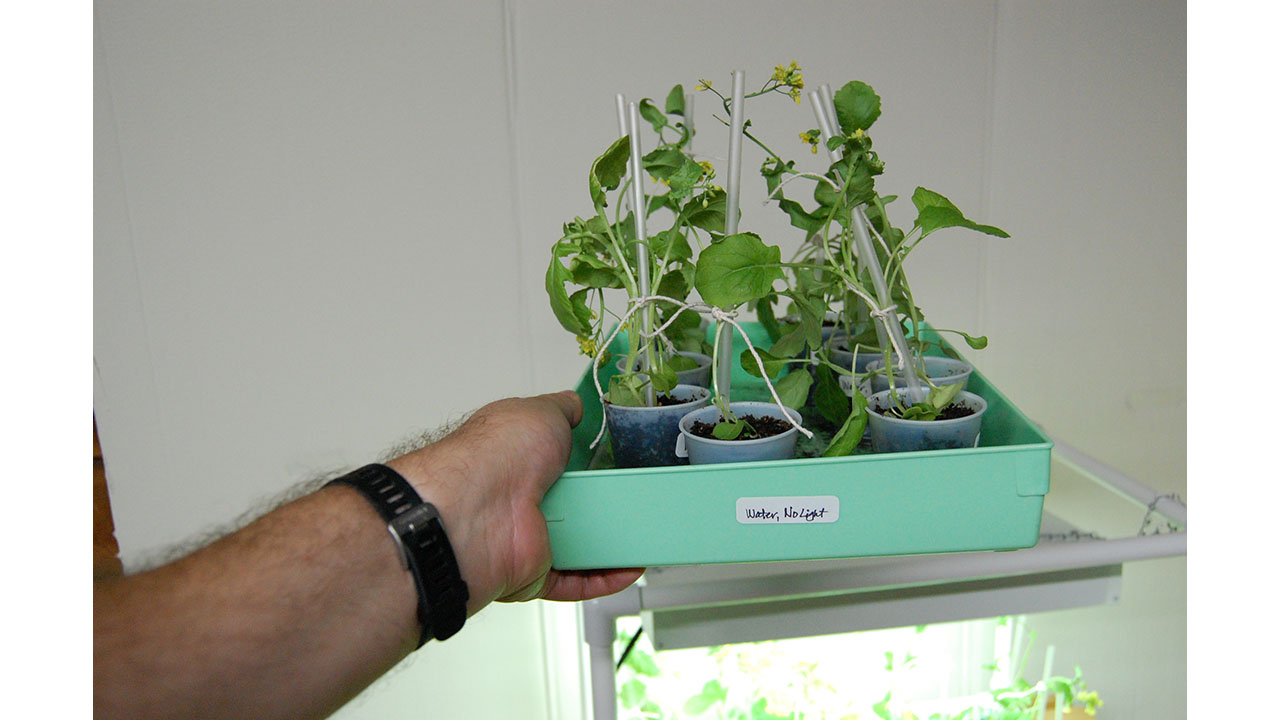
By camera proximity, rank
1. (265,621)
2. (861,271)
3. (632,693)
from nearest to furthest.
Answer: (265,621) < (861,271) < (632,693)

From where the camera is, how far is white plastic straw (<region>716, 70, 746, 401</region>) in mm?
639

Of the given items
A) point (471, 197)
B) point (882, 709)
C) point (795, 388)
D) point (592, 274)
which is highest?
point (471, 197)

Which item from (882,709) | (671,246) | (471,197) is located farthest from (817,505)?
(471,197)

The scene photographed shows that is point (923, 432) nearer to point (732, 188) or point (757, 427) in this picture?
point (757, 427)

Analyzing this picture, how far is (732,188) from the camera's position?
25.9 inches

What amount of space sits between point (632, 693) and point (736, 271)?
2.07ft

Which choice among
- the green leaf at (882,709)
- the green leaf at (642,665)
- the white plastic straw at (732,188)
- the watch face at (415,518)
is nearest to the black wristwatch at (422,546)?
the watch face at (415,518)

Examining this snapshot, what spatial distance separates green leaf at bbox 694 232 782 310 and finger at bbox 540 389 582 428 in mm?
172

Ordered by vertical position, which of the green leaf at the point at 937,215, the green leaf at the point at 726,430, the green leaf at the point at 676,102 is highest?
the green leaf at the point at 676,102

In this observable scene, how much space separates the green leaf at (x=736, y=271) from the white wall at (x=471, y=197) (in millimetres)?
680

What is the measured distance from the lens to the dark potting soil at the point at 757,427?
65 centimetres

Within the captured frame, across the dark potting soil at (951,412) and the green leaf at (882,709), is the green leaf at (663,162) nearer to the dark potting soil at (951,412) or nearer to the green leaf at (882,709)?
the dark potting soil at (951,412)

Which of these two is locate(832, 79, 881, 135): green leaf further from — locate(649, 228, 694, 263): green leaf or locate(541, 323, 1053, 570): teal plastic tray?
locate(541, 323, 1053, 570): teal plastic tray

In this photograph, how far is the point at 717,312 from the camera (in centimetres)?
61
